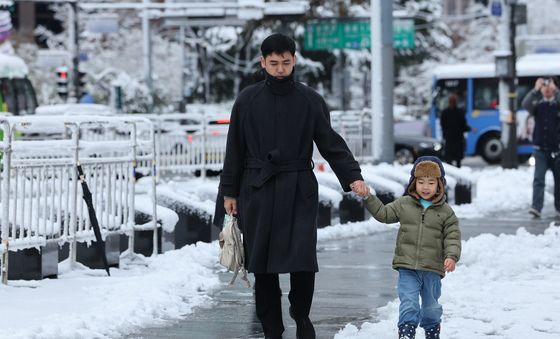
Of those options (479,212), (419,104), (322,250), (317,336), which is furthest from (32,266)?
(419,104)

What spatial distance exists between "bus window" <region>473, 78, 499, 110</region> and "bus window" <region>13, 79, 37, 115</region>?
43.6ft

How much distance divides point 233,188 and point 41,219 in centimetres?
322

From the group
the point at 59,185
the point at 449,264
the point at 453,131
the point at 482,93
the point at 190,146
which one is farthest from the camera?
the point at 482,93

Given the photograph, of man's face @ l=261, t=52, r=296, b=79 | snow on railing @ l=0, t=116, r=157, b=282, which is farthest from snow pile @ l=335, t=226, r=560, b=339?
snow on railing @ l=0, t=116, r=157, b=282

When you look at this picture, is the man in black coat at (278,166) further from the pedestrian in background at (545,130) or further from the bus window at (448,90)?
the bus window at (448,90)

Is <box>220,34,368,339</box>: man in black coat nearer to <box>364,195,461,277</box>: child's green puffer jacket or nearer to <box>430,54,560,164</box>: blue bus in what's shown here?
<box>364,195,461,277</box>: child's green puffer jacket

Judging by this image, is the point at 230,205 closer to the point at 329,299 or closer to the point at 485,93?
the point at 329,299

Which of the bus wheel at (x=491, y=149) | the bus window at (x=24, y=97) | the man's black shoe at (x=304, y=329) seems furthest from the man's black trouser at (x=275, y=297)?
the bus wheel at (x=491, y=149)

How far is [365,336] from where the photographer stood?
8.32 metres

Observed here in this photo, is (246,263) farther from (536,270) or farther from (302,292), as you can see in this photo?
(536,270)

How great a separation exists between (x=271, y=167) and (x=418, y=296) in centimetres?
108

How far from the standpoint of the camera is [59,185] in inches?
432

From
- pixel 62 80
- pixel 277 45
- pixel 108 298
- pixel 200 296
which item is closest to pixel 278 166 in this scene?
pixel 277 45

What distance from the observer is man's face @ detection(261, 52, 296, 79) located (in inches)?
306
